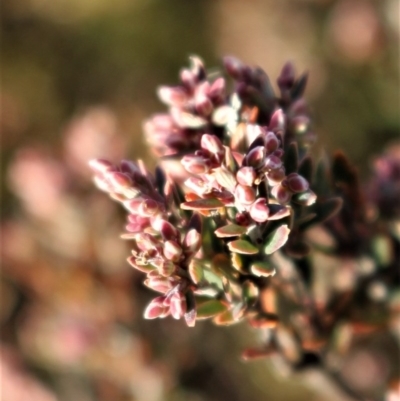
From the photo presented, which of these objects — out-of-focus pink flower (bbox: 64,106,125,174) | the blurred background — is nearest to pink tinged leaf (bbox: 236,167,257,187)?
the blurred background

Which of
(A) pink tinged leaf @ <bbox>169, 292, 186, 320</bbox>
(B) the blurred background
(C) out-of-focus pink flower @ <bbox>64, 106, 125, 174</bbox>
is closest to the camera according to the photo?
(A) pink tinged leaf @ <bbox>169, 292, 186, 320</bbox>

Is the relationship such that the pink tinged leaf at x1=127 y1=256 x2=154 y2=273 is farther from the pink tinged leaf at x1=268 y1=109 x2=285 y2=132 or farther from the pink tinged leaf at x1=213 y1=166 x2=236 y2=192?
the pink tinged leaf at x1=268 y1=109 x2=285 y2=132

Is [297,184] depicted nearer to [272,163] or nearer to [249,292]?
[272,163]

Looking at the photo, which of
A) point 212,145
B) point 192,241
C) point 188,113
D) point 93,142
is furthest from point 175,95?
point 93,142

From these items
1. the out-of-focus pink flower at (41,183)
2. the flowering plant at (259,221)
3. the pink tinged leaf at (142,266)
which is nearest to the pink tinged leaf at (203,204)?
the flowering plant at (259,221)

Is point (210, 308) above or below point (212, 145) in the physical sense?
below

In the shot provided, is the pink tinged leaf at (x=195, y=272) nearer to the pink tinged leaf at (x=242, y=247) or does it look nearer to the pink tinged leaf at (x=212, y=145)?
the pink tinged leaf at (x=242, y=247)
